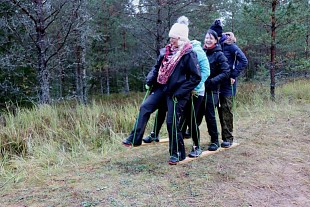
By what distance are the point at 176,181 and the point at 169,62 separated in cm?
143

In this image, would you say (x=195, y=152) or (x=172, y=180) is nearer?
(x=172, y=180)

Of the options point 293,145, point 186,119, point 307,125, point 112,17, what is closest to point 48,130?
point 186,119

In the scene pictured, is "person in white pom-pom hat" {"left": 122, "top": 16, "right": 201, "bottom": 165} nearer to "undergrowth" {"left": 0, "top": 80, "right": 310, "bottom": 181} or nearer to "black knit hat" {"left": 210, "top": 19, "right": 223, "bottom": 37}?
"black knit hat" {"left": 210, "top": 19, "right": 223, "bottom": 37}

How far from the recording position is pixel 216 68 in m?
4.57

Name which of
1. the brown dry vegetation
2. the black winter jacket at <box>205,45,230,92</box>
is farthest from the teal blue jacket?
the brown dry vegetation

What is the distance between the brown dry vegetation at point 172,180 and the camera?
10.6ft

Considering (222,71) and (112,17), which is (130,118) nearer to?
→ (222,71)

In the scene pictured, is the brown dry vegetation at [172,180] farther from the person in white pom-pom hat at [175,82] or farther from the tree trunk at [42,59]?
the tree trunk at [42,59]

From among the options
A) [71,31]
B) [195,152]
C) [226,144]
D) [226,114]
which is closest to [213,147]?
[226,144]

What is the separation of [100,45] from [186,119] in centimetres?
1586

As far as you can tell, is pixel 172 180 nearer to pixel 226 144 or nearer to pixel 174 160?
pixel 174 160

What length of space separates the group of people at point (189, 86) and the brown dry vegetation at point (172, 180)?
0.33m

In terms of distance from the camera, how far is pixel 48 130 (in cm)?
597

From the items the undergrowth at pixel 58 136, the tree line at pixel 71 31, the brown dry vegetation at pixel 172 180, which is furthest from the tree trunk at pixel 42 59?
the brown dry vegetation at pixel 172 180
